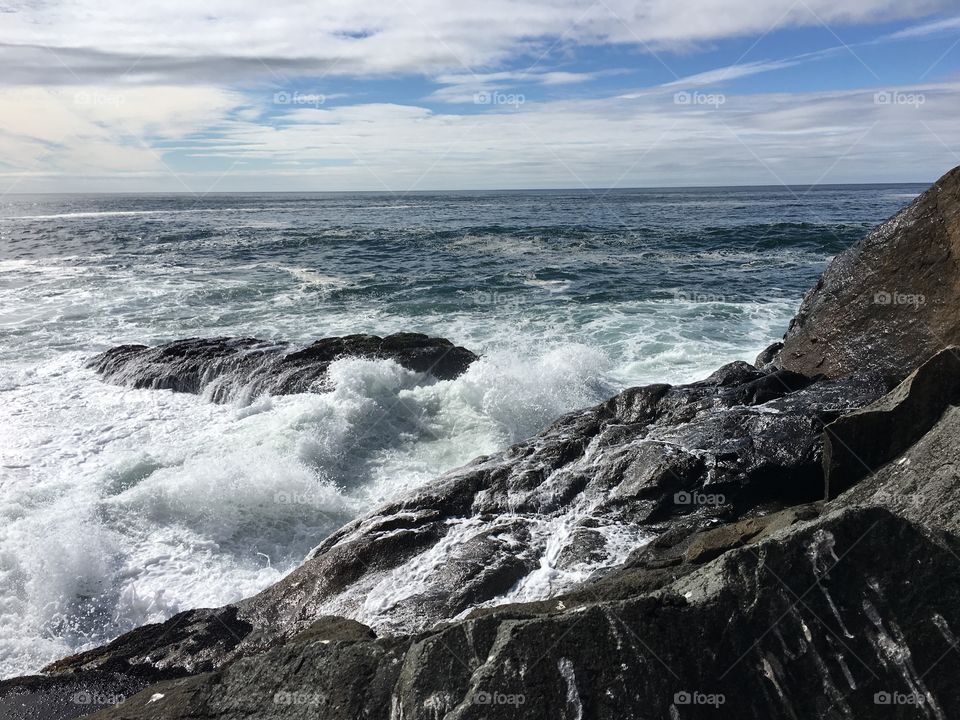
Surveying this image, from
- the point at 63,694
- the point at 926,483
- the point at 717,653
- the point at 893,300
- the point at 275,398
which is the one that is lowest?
the point at 63,694

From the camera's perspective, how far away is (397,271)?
2742 centimetres

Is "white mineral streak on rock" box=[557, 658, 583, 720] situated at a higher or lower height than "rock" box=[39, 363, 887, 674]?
higher

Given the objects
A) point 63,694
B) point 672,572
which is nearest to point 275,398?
point 63,694

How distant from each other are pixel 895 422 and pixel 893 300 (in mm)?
4852

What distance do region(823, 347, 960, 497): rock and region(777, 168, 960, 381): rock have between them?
324cm

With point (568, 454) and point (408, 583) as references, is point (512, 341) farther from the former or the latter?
point (408, 583)

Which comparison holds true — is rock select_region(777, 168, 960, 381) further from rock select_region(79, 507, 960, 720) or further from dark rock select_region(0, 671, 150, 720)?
dark rock select_region(0, 671, 150, 720)

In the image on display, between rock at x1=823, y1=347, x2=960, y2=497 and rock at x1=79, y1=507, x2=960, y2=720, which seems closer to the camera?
rock at x1=79, y1=507, x2=960, y2=720

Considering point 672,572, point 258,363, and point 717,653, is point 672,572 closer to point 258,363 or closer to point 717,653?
point 717,653

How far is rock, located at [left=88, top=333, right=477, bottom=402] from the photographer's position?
12.9m

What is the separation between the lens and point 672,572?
15.5 ft

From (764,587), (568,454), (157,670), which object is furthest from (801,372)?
(157,670)

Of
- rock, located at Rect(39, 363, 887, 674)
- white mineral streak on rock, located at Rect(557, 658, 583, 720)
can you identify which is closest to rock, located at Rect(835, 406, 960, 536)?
rock, located at Rect(39, 363, 887, 674)

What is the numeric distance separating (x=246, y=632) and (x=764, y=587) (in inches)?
175
